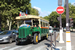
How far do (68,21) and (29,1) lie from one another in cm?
2105

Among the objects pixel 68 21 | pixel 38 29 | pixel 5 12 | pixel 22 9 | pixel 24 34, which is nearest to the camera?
pixel 68 21

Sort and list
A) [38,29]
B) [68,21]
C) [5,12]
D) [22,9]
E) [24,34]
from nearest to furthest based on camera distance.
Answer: [68,21]
[24,34]
[38,29]
[5,12]
[22,9]

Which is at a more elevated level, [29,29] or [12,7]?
[12,7]

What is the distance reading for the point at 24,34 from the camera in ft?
35.5

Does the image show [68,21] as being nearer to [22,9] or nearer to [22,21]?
[22,21]

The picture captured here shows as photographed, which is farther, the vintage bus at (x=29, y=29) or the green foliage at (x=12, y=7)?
the green foliage at (x=12, y=7)

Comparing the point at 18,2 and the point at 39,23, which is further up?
the point at 18,2

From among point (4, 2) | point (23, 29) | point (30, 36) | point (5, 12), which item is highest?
point (4, 2)

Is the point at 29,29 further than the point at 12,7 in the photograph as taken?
No

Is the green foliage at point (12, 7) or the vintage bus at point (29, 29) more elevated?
the green foliage at point (12, 7)

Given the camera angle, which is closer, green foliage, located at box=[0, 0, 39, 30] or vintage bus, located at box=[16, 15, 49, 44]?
vintage bus, located at box=[16, 15, 49, 44]

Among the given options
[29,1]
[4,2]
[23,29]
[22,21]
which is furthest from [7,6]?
[23,29]

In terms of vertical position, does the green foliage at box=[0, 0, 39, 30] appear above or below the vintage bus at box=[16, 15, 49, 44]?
above

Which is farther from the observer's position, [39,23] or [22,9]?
[22,9]
